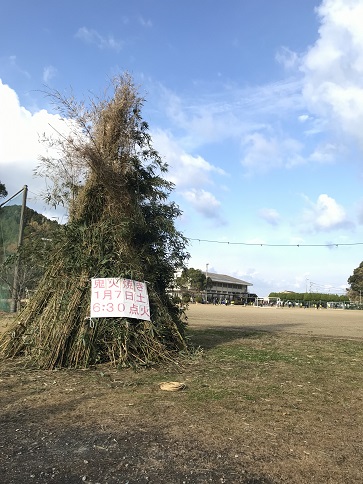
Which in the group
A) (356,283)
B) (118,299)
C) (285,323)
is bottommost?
(285,323)

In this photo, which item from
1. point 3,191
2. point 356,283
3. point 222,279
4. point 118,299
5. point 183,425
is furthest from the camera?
point 222,279

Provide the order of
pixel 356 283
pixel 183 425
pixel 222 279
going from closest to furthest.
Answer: pixel 183 425 < pixel 356 283 < pixel 222 279

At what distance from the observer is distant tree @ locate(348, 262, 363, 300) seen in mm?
107250

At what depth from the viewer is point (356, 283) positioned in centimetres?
10956

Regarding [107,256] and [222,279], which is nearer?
[107,256]

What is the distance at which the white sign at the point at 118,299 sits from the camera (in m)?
7.82

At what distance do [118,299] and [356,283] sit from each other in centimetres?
11084

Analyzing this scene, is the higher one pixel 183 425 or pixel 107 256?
pixel 107 256

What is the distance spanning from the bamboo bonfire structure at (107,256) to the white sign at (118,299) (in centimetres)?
13

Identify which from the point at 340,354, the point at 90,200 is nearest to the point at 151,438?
the point at 90,200

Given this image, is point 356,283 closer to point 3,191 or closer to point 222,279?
point 222,279

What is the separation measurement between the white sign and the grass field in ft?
3.21

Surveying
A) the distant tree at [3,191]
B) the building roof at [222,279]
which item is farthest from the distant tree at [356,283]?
the distant tree at [3,191]

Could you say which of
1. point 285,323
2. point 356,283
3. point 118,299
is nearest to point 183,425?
point 118,299
